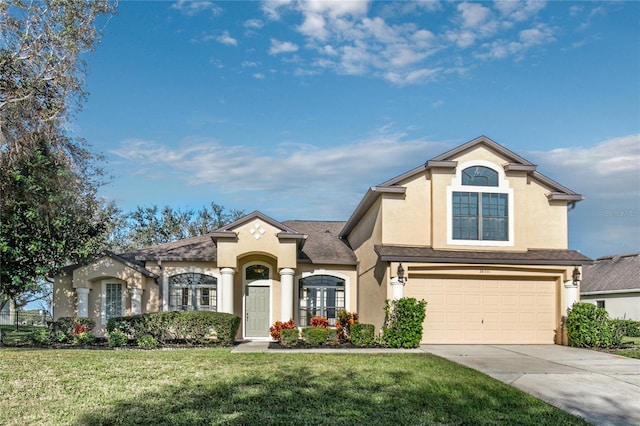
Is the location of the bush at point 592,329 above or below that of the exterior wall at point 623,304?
above

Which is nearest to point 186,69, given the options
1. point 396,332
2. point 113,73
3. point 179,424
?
point 113,73

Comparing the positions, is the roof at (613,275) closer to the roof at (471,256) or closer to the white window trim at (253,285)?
the roof at (471,256)

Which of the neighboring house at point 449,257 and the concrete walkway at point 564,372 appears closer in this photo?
the concrete walkway at point 564,372

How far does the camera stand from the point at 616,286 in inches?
1270

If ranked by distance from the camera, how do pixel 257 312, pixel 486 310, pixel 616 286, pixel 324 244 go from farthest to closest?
pixel 616 286, pixel 324 244, pixel 257 312, pixel 486 310

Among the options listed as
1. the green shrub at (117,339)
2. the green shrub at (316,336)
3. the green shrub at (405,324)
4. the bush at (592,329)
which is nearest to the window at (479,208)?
the green shrub at (405,324)

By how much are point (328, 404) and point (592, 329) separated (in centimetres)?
1191

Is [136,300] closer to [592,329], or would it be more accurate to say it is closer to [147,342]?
[147,342]

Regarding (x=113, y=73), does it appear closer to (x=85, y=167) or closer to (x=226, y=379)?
(x=85, y=167)

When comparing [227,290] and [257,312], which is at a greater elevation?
[227,290]

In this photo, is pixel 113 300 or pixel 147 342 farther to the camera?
pixel 113 300

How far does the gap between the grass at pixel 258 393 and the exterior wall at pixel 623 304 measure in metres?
21.9

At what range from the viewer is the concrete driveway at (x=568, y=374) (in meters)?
9.20

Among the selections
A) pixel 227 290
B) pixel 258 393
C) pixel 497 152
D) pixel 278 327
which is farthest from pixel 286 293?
pixel 258 393
